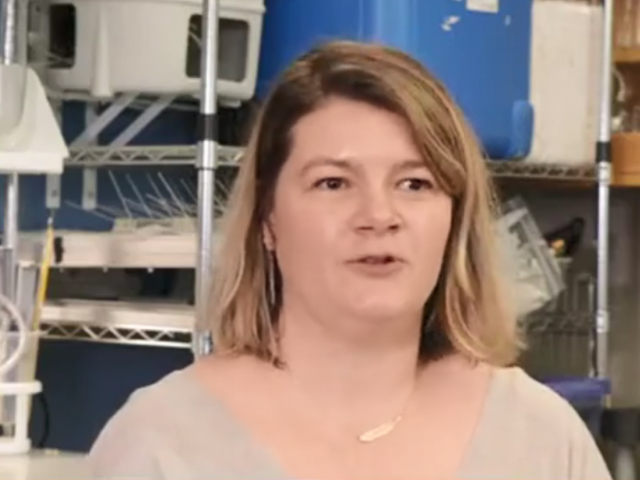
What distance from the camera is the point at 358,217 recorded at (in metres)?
1.18

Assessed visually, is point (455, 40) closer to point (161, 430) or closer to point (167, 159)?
point (167, 159)

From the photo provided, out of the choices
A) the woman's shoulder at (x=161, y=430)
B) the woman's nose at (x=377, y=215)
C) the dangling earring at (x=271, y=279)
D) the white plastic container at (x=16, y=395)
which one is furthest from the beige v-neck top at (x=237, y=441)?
the white plastic container at (x=16, y=395)

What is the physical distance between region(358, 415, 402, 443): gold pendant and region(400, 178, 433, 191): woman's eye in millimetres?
221

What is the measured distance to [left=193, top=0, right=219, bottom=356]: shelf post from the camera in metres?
1.84

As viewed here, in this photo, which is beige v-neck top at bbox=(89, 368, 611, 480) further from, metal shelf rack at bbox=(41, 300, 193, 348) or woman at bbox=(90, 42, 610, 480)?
metal shelf rack at bbox=(41, 300, 193, 348)

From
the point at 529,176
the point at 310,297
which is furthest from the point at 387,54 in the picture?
the point at 529,176

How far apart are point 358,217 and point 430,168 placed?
94 mm

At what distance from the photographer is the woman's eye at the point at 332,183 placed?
1.21m

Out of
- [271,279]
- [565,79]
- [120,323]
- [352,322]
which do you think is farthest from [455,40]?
[352,322]

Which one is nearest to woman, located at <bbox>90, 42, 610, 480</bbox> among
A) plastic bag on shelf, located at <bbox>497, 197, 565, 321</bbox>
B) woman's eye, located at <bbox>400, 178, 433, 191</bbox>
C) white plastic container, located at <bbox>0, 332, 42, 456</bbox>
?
woman's eye, located at <bbox>400, 178, 433, 191</bbox>

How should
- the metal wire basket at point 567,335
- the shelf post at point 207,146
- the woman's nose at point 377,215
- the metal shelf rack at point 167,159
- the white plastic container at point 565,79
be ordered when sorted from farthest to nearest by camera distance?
the metal wire basket at point 567,335 → the white plastic container at point 565,79 → the metal shelf rack at point 167,159 → the shelf post at point 207,146 → the woman's nose at point 377,215

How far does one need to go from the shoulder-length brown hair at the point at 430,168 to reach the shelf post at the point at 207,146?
0.43 meters

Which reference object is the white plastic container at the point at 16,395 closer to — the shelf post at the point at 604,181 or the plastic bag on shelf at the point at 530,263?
the plastic bag on shelf at the point at 530,263

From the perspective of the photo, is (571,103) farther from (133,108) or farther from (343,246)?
(343,246)
